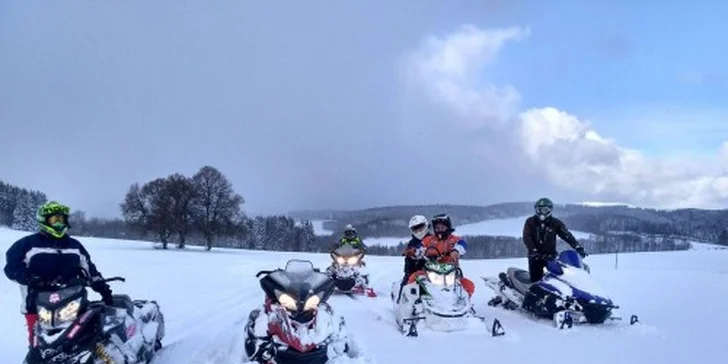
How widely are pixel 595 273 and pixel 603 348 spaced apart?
13.3m

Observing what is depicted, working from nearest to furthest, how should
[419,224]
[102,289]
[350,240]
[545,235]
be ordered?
[102,289] < [545,235] < [419,224] < [350,240]

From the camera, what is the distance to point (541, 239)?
959cm

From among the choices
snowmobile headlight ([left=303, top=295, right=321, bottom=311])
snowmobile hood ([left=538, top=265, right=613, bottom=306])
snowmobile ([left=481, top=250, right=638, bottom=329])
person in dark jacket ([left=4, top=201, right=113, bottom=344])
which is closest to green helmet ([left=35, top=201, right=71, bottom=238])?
person in dark jacket ([left=4, top=201, right=113, bottom=344])

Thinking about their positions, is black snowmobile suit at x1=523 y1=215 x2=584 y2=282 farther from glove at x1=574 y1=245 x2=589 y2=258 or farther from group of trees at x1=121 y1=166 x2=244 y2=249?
group of trees at x1=121 y1=166 x2=244 y2=249

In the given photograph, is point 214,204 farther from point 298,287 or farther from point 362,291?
point 298,287

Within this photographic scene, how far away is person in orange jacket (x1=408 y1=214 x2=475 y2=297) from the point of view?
830cm

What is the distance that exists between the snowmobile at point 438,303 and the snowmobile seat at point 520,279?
1749 millimetres

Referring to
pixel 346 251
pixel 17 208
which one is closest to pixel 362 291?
pixel 346 251

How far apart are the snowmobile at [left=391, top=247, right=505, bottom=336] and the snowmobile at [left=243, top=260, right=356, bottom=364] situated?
2148 mm

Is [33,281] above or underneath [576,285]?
above

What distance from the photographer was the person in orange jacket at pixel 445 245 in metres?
8.30

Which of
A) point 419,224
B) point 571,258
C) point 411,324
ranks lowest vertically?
point 411,324

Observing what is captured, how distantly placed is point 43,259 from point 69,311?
2.65 ft

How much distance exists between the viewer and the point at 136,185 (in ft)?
148
